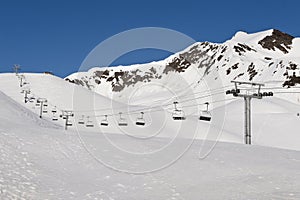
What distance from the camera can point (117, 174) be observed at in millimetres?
17391

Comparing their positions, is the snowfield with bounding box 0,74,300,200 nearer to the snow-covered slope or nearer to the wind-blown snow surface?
the wind-blown snow surface

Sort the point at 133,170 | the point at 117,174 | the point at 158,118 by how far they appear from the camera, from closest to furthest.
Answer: the point at 117,174 < the point at 133,170 < the point at 158,118

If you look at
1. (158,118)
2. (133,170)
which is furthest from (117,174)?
(158,118)

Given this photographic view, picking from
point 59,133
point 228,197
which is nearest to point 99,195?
point 228,197

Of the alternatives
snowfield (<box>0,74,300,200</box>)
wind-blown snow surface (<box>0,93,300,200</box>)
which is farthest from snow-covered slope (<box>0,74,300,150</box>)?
wind-blown snow surface (<box>0,93,300,200</box>)

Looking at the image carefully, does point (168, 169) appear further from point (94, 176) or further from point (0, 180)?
point (0, 180)

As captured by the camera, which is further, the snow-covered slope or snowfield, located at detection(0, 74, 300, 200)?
the snow-covered slope

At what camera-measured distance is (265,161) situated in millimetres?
21297

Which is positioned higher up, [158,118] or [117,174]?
[158,118]

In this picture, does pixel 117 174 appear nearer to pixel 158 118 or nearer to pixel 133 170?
pixel 133 170

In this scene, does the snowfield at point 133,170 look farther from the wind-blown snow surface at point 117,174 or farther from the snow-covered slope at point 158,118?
the snow-covered slope at point 158,118

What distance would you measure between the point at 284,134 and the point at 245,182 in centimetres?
6006

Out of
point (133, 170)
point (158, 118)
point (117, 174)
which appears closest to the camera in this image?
point (117, 174)

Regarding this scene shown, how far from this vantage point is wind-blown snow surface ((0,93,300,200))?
14.4 meters
